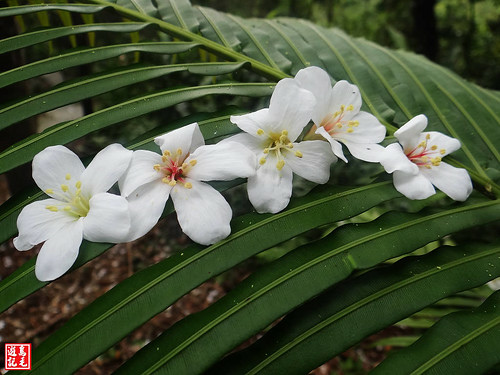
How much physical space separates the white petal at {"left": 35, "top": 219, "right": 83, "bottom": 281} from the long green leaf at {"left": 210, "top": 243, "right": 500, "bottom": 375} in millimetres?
335

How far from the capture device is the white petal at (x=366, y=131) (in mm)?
915

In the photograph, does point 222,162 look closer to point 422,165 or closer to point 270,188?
point 270,188

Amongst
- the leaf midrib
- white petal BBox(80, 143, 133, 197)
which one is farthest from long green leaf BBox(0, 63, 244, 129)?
the leaf midrib

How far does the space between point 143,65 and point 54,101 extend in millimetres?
243

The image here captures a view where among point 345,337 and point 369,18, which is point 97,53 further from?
point 369,18

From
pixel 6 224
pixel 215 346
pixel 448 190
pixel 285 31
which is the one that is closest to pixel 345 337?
pixel 215 346

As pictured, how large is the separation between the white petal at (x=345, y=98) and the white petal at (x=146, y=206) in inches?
17.4

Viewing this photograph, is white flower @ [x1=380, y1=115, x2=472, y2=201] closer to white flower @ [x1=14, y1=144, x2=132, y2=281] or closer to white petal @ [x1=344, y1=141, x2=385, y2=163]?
white petal @ [x1=344, y1=141, x2=385, y2=163]

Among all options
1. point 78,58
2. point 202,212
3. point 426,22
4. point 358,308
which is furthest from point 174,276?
point 426,22

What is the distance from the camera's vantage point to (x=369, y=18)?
4.11m

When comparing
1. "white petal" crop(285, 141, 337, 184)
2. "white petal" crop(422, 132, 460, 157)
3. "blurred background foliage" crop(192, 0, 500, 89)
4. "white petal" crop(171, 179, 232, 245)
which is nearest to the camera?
"white petal" crop(171, 179, 232, 245)

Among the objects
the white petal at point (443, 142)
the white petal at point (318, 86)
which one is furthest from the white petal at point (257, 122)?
the white petal at point (443, 142)

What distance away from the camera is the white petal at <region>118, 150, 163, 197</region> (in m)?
0.76

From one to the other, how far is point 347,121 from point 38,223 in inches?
28.2
